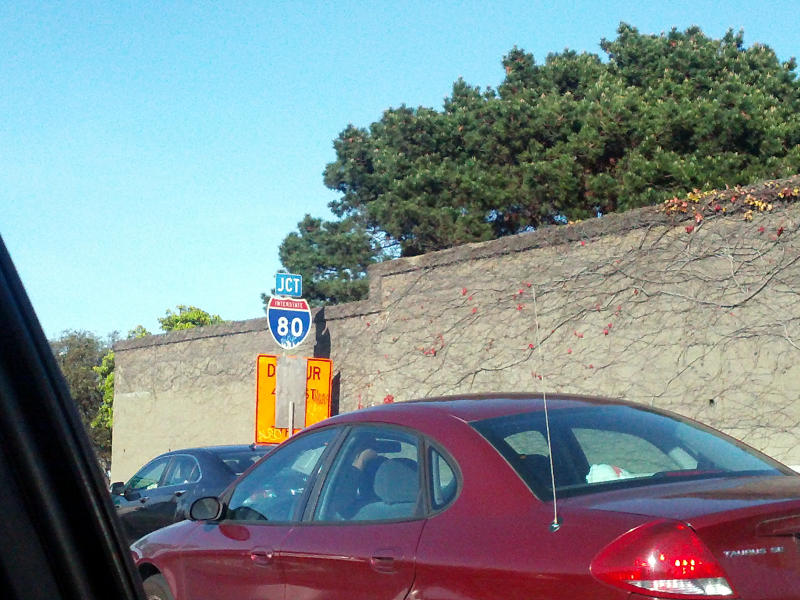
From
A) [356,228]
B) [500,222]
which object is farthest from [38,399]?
[356,228]

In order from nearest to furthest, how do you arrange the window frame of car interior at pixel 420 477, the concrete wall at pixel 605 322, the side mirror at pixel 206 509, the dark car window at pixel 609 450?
the dark car window at pixel 609 450 → the window frame of car interior at pixel 420 477 → the side mirror at pixel 206 509 → the concrete wall at pixel 605 322

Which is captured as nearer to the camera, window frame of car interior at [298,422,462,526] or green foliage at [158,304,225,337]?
window frame of car interior at [298,422,462,526]

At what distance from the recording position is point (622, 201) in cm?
2078

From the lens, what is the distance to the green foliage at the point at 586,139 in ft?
67.7

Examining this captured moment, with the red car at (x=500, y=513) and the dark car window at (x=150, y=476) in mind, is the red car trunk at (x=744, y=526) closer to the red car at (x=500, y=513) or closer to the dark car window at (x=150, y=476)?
the red car at (x=500, y=513)

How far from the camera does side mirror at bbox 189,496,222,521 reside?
536 centimetres

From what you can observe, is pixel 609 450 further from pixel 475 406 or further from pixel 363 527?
pixel 363 527

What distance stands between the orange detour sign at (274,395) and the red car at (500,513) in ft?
34.9

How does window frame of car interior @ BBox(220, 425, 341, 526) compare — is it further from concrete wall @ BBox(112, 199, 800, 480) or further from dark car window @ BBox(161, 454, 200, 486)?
concrete wall @ BBox(112, 199, 800, 480)

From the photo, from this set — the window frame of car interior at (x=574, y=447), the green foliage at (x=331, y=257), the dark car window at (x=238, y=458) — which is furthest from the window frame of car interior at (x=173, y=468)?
the green foliage at (x=331, y=257)

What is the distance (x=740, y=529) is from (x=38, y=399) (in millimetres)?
2284

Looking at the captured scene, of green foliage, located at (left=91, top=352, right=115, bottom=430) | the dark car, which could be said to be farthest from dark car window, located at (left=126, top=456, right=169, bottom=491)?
green foliage, located at (left=91, top=352, right=115, bottom=430)

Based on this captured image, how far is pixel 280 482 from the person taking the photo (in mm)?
5219

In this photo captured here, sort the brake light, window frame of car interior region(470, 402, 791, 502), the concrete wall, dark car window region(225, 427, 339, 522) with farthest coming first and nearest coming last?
the concrete wall
dark car window region(225, 427, 339, 522)
window frame of car interior region(470, 402, 791, 502)
the brake light
